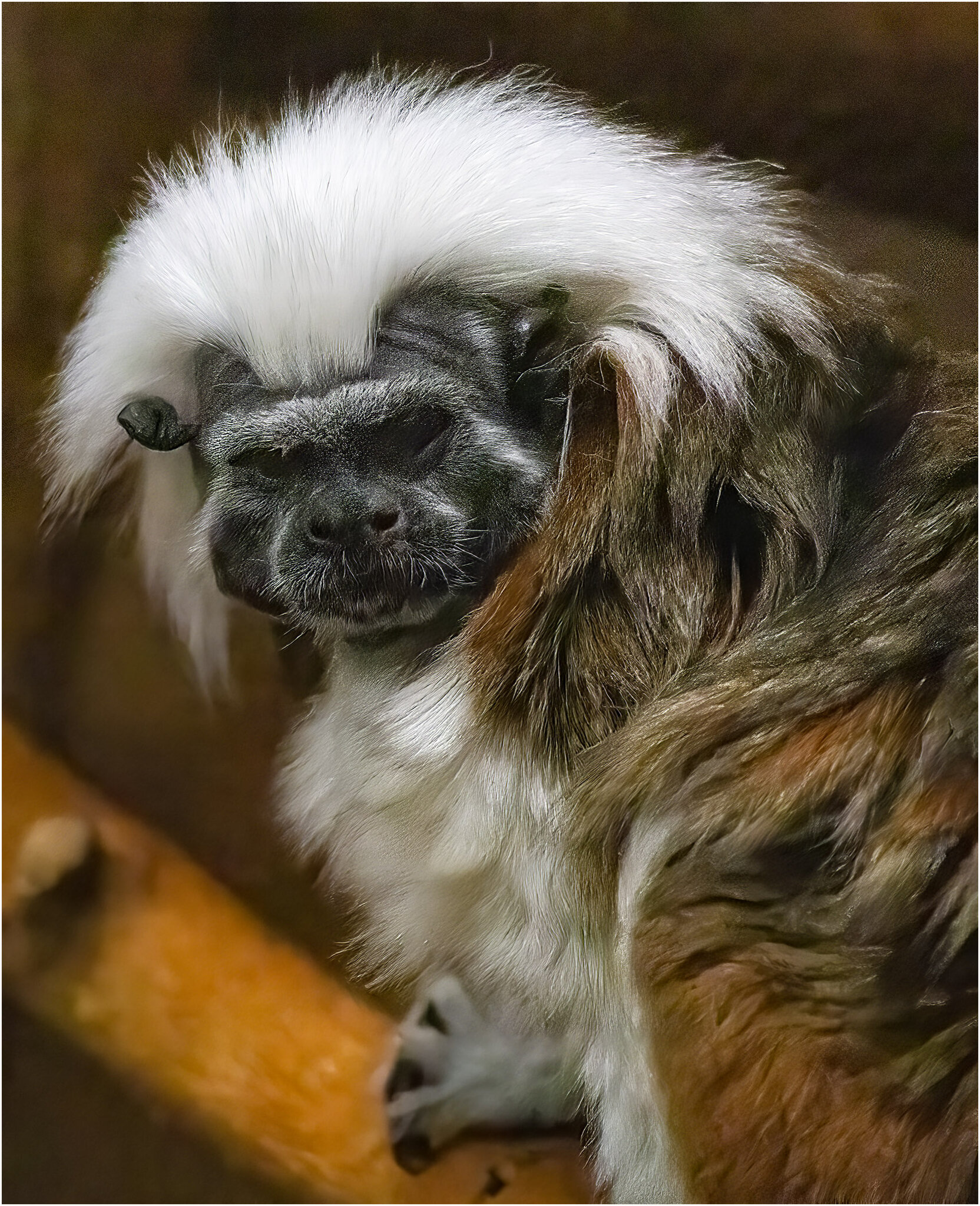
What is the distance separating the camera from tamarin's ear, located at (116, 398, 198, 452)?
920 mm

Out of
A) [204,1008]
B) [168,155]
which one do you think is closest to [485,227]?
[168,155]

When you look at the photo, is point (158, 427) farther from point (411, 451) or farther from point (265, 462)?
point (411, 451)

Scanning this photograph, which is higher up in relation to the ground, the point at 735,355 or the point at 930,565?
the point at 735,355

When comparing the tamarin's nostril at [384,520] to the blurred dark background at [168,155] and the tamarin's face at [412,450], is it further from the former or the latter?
the blurred dark background at [168,155]

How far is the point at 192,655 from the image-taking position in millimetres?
961

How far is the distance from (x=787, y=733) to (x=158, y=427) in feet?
2.11

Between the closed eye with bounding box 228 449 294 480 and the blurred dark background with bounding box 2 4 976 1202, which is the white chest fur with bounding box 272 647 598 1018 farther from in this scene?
the closed eye with bounding box 228 449 294 480

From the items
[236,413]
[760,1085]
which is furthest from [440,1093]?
[236,413]

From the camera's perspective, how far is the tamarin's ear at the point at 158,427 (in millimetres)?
920

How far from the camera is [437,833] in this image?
93cm

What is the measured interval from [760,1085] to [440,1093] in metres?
0.30

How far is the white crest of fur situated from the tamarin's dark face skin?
0.03m

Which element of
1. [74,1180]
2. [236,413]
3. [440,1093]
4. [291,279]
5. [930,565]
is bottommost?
[74,1180]

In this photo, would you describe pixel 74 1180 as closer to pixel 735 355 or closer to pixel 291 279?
pixel 291 279
